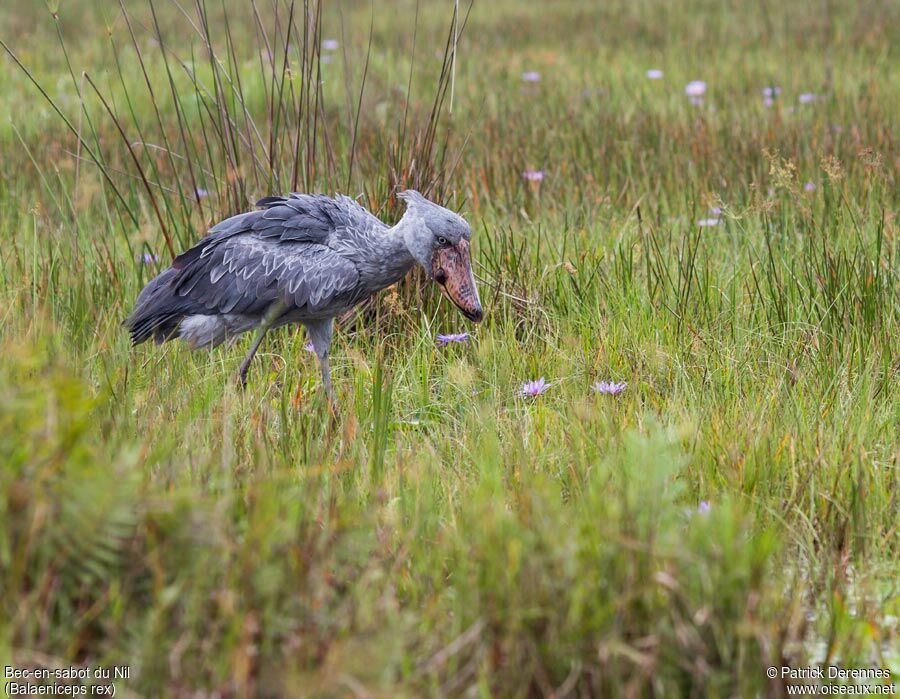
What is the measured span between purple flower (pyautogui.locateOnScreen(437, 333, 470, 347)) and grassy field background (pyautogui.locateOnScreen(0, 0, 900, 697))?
0.13 feet

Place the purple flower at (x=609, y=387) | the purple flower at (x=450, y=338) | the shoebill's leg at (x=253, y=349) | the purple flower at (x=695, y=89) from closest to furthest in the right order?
1. the purple flower at (x=609, y=387)
2. the shoebill's leg at (x=253, y=349)
3. the purple flower at (x=450, y=338)
4. the purple flower at (x=695, y=89)

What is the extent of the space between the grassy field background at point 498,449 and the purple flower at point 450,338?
40 millimetres

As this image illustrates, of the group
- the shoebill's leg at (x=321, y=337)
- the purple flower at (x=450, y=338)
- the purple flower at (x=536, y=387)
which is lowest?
the purple flower at (x=450, y=338)

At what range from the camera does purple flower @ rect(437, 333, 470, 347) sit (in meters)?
4.00

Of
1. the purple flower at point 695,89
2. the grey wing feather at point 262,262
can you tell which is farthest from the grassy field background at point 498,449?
the purple flower at point 695,89

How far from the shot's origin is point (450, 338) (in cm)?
399

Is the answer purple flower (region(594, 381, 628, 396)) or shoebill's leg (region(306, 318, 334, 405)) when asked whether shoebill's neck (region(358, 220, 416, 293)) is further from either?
purple flower (region(594, 381, 628, 396))

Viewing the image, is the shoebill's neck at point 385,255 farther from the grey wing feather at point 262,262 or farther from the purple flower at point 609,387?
the purple flower at point 609,387

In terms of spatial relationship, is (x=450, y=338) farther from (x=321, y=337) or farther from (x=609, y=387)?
(x=609, y=387)

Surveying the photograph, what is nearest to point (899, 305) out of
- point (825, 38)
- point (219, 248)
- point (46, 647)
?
point (219, 248)

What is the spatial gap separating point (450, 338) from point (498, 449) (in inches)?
40.6

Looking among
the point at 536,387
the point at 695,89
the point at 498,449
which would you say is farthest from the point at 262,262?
the point at 695,89

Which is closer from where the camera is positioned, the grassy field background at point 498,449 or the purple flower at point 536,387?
the grassy field background at point 498,449

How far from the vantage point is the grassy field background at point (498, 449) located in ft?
6.33
